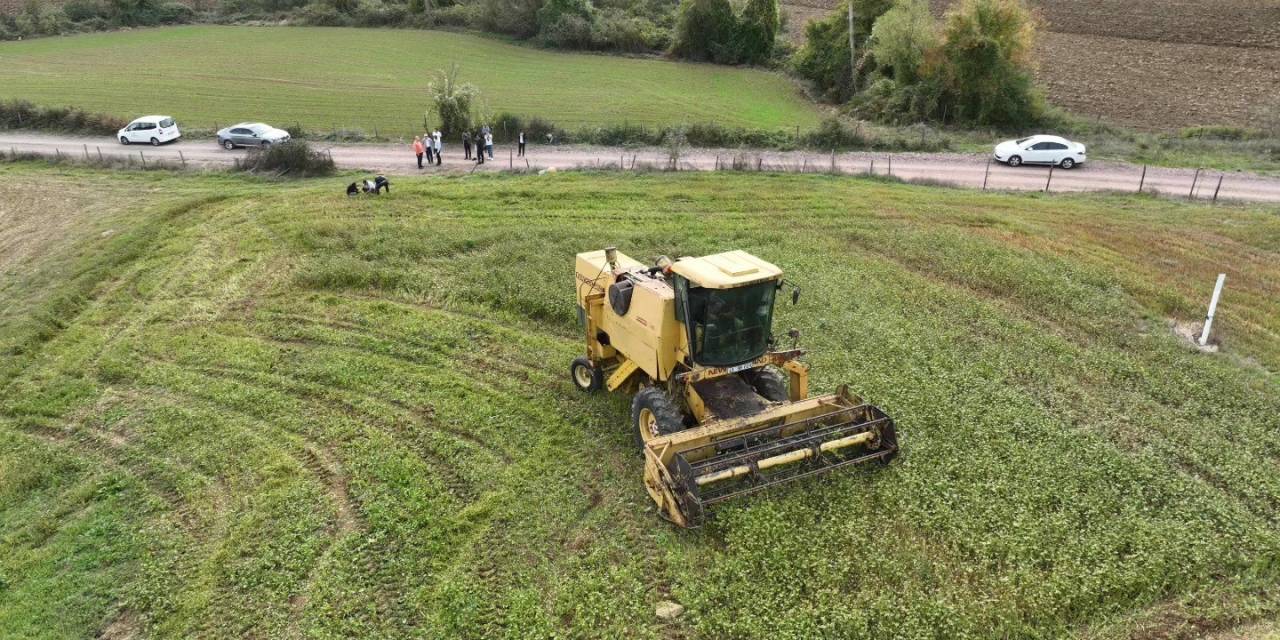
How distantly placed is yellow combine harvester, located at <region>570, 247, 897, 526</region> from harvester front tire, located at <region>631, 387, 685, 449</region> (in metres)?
0.02

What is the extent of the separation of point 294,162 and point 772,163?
18.3m

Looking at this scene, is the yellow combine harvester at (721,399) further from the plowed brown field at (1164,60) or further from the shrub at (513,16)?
the shrub at (513,16)

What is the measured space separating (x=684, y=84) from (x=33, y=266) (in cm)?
3873

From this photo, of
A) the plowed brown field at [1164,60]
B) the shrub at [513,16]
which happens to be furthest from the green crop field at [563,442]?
the shrub at [513,16]

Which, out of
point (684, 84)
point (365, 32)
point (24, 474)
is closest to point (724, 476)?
point (24, 474)

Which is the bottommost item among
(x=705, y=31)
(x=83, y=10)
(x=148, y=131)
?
(x=148, y=131)

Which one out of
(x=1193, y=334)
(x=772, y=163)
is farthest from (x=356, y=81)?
(x=1193, y=334)

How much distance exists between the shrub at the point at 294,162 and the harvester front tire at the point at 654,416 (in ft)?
70.3

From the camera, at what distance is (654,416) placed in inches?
412

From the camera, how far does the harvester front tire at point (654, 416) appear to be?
1031 centimetres

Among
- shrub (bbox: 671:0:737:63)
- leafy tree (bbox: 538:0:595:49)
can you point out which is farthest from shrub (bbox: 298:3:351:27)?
shrub (bbox: 671:0:737:63)

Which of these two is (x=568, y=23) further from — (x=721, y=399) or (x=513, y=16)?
(x=721, y=399)

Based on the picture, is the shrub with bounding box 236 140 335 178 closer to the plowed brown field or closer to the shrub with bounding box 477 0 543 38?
the plowed brown field

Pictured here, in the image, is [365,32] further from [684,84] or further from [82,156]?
[82,156]
